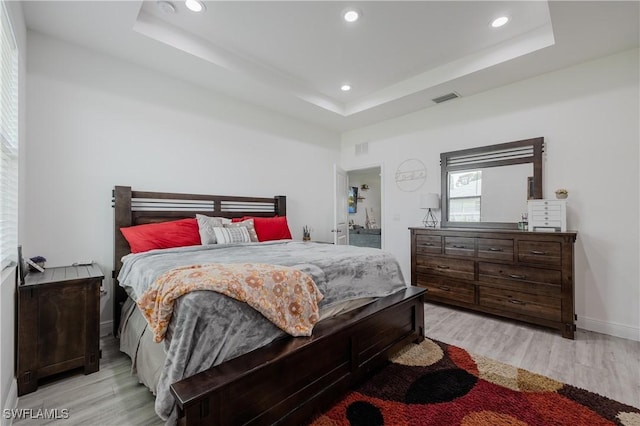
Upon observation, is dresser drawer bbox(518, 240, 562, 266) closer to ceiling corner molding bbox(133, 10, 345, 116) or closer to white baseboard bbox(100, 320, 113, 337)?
ceiling corner molding bbox(133, 10, 345, 116)

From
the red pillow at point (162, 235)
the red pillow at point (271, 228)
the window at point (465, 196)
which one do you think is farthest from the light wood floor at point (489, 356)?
the red pillow at point (271, 228)

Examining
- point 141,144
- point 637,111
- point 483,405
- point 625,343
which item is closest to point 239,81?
point 141,144

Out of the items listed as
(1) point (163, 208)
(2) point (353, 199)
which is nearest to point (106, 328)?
(1) point (163, 208)

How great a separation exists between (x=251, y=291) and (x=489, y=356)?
81.8 inches

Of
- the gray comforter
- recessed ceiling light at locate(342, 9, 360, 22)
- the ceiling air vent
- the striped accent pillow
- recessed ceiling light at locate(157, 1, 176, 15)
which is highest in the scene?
recessed ceiling light at locate(342, 9, 360, 22)

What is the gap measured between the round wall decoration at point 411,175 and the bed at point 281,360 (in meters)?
2.19

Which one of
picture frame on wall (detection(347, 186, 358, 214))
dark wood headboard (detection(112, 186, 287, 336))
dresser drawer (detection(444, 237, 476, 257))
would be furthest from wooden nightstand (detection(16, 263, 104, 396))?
picture frame on wall (detection(347, 186, 358, 214))

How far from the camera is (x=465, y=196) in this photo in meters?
3.80

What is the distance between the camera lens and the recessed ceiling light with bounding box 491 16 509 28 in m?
2.58

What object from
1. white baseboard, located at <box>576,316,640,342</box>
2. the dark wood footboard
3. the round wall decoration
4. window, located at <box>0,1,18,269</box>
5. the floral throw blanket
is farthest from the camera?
the round wall decoration

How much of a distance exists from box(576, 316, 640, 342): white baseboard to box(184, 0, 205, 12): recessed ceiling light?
15.5ft

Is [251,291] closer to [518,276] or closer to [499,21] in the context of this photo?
[518,276]

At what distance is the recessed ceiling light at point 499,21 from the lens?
2.58 m

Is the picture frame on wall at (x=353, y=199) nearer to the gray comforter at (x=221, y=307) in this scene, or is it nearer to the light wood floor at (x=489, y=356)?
the light wood floor at (x=489, y=356)
